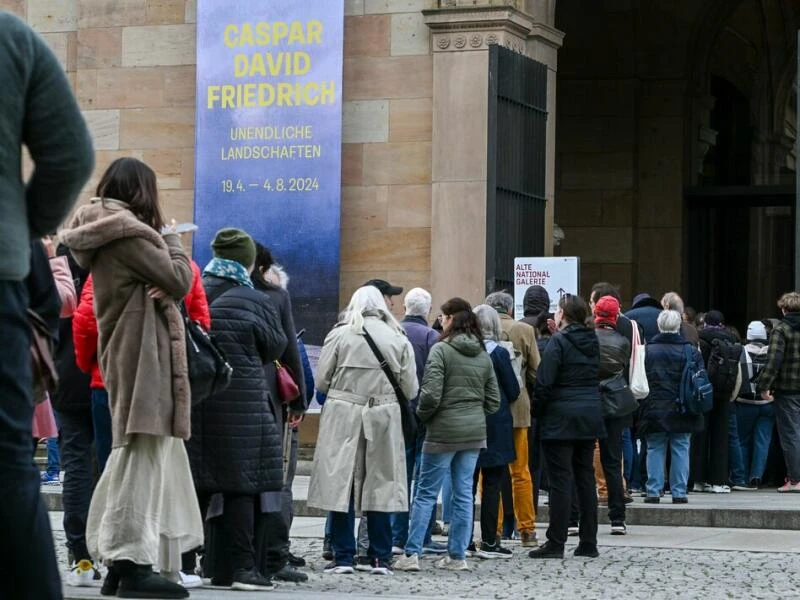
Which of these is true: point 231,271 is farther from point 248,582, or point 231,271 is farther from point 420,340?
point 420,340

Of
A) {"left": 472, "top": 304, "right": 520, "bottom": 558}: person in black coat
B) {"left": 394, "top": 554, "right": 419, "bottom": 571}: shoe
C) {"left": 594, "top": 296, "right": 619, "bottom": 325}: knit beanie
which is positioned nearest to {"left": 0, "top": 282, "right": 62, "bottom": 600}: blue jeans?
{"left": 394, "top": 554, "right": 419, "bottom": 571}: shoe

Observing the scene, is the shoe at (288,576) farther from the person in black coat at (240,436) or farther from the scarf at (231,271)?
the scarf at (231,271)

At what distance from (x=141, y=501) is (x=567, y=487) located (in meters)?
4.52

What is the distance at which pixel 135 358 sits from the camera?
7629mm

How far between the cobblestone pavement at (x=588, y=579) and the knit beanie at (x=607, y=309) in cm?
216

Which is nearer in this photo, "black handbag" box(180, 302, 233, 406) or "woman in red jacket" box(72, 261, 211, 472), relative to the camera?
"black handbag" box(180, 302, 233, 406)

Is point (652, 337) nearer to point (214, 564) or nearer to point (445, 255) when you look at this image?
point (445, 255)

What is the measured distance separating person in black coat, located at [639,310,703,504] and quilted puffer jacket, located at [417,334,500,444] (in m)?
4.07

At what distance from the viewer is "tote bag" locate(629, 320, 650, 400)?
45.9 feet

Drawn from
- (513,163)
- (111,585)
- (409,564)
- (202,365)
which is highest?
(513,163)

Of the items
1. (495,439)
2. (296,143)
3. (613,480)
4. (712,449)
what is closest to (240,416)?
(495,439)

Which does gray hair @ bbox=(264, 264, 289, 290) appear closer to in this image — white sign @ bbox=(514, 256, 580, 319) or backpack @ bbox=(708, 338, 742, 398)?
white sign @ bbox=(514, 256, 580, 319)

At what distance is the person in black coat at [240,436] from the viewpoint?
843 cm

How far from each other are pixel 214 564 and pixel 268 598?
686 millimetres
